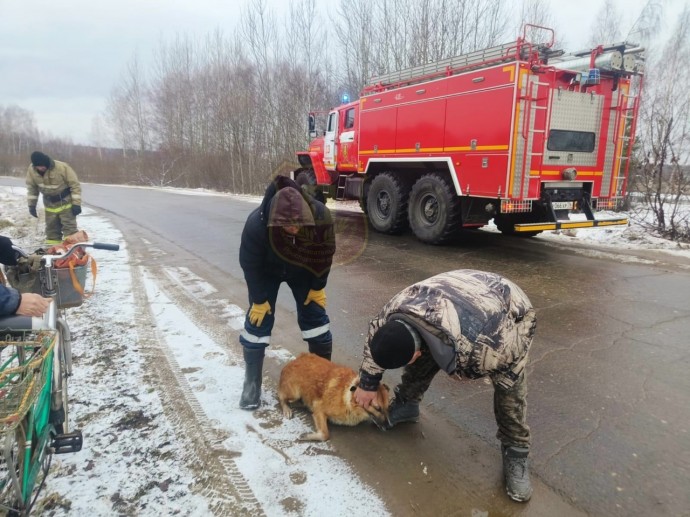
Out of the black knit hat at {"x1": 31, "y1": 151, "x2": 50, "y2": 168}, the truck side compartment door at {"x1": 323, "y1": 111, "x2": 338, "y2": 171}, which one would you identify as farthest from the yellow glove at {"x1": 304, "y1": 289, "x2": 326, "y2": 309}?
the truck side compartment door at {"x1": 323, "y1": 111, "x2": 338, "y2": 171}

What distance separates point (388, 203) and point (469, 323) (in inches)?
326

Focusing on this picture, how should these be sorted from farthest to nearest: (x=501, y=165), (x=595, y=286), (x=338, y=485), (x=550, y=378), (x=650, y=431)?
(x=501, y=165)
(x=595, y=286)
(x=550, y=378)
(x=650, y=431)
(x=338, y=485)

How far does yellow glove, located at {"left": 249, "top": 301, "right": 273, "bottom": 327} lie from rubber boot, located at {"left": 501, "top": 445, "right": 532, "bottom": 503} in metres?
1.63

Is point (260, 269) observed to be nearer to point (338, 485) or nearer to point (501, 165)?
point (338, 485)

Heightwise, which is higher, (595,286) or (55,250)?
(55,250)

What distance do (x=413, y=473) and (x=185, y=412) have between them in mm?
1483

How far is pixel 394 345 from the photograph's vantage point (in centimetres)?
186

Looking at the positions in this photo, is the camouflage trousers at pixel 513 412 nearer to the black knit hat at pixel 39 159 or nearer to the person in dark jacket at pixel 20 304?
the person in dark jacket at pixel 20 304

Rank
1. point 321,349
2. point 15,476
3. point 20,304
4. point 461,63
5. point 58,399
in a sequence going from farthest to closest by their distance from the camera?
1. point 461,63
2. point 321,349
3. point 58,399
4. point 20,304
5. point 15,476

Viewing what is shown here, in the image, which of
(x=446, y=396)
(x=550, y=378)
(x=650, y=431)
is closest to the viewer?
(x=650, y=431)

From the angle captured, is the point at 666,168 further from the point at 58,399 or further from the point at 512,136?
the point at 58,399

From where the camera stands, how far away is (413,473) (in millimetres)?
2352

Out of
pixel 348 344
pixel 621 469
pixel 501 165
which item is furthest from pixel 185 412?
pixel 501 165

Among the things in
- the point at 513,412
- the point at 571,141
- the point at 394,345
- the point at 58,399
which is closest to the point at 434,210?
the point at 571,141
